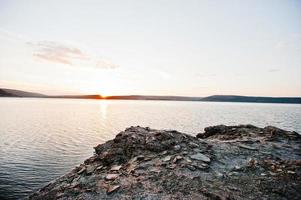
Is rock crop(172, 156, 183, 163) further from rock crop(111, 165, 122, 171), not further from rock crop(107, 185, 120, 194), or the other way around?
rock crop(107, 185, 120, 194)

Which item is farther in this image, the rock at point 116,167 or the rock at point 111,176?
the rock at point 116,167

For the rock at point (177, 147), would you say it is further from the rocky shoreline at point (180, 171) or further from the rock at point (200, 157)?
the rock at point (200, 157)

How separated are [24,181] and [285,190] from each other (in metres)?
17.8

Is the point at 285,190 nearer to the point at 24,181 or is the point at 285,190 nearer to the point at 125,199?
the point at 125,199

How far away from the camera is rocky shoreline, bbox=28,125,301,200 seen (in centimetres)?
1045

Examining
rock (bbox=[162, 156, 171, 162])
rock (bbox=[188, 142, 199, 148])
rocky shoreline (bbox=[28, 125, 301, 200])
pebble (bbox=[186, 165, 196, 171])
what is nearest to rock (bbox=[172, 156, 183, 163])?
rocky shoreline (bbox=[28, 125, 301, 200])

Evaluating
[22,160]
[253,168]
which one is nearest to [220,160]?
[253,168]

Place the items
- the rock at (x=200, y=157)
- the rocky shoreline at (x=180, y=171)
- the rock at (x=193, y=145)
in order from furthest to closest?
the rock at (x=193, y=145) < the rock at (x=200, y=157) < the rocky shoreline at (x=180, y=171)

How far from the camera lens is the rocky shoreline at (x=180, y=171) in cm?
1045

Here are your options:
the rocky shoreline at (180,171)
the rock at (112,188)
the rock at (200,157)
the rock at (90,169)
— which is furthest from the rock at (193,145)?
the rock at (90,169)

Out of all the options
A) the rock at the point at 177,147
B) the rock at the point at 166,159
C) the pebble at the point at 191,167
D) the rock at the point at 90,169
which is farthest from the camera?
the rock at the point at 177,147

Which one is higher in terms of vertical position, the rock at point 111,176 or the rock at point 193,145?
the rock at point 193,145

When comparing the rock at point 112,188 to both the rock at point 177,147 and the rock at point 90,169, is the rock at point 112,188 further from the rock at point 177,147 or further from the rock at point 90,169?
the rock at point 177,147

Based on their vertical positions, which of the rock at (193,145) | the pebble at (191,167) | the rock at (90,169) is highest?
the rock at (193,145)
